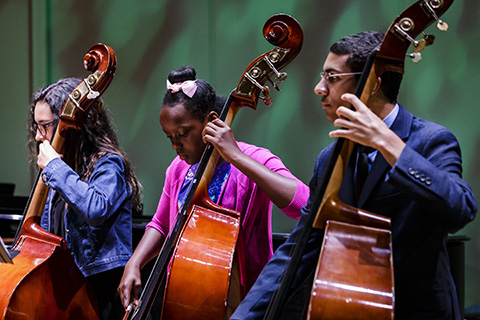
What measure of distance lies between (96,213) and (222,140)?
55cm

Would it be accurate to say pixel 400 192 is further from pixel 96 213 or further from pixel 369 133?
pixel 96 213

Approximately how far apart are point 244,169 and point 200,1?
Answer: 2821mm

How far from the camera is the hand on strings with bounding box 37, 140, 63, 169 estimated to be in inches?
83.9

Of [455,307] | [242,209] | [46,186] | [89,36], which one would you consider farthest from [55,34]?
[455,307]

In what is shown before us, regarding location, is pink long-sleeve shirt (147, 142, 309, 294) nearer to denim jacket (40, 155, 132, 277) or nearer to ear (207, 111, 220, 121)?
ear (207, 111, 220, 121)

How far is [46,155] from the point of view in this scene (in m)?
2.15

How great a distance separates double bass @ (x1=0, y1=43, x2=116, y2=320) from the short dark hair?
1031 millimetres

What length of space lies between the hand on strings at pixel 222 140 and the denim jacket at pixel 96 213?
1.62 ft

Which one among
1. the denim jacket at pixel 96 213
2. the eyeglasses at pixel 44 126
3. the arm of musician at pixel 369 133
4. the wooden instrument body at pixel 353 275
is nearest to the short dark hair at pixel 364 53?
the arm of musician at pixel 369 133

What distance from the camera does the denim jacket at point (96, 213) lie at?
2.06m

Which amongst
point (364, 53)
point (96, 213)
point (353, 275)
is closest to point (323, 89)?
point (364, 53)

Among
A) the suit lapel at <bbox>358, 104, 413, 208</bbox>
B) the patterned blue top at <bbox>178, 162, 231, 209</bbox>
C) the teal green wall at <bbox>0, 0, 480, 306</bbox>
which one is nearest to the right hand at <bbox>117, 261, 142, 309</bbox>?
the patterned blue top at <bbox>178, 162, 231, 209</bbox>

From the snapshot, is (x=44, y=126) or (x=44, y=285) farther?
(x=44, y=126)

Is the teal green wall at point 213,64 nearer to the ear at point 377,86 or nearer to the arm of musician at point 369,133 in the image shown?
the ear at point 377,86
